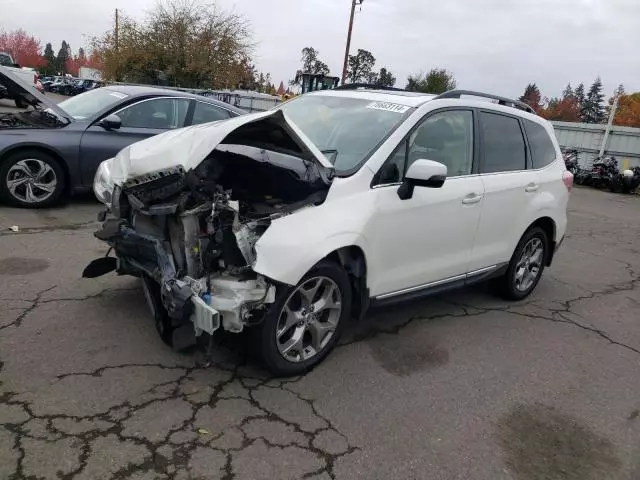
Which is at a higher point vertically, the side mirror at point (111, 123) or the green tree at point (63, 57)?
the green tree at point (63, 57)

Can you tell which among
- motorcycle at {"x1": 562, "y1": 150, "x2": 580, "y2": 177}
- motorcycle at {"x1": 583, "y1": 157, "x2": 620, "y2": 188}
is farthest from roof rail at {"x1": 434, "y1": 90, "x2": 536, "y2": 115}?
motorcycle at {"x1": 562, "y1": 150, "x2": 580, "y2": 177}

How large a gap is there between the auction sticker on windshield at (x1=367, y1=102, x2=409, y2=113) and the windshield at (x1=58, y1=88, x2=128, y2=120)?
4.55 m

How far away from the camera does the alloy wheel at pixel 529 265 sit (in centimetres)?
534

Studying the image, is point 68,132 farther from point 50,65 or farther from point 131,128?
point 50,65

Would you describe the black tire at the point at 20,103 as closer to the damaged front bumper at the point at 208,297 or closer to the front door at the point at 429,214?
the damaged front bumper at the point at 208,297

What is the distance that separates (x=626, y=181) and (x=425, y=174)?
1797 centimetres

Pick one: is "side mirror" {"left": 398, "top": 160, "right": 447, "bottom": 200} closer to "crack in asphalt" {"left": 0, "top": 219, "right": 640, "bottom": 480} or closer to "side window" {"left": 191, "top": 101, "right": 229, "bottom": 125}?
"crack in asphalt" {"left": 0, "top": 219, "right": 640, "bottom": 480}

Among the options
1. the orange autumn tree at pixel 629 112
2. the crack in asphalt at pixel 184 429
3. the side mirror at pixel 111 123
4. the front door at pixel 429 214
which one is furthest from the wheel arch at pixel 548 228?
the orange autumn tree at pixel 629 112

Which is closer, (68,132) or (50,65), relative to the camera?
(68,132)

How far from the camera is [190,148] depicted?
317 cm

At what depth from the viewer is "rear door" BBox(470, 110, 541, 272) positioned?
460cm

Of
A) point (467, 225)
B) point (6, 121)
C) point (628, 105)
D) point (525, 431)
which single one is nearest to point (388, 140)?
point (467, 225)

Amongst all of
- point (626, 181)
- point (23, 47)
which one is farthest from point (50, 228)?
point (23, 47)

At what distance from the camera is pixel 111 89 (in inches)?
314
